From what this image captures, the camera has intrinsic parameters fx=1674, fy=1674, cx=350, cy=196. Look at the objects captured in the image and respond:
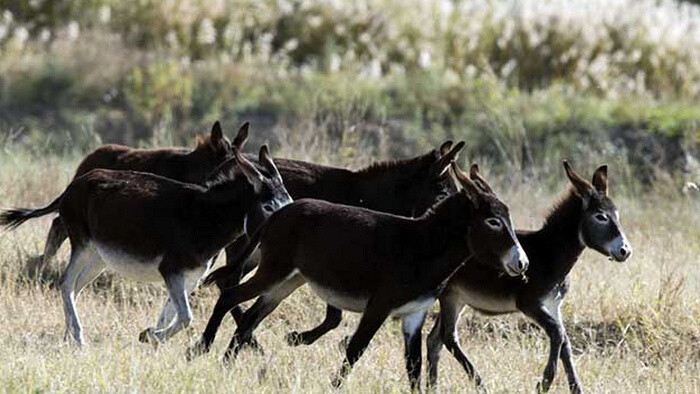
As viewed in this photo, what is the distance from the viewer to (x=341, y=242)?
10.4 meters

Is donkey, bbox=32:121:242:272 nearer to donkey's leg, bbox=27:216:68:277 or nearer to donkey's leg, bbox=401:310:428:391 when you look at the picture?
donkey's leg, bbox=27:216:68:277

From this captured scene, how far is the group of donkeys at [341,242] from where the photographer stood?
406 inches

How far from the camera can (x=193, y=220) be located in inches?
450

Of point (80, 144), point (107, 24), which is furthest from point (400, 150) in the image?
point (107, 24)

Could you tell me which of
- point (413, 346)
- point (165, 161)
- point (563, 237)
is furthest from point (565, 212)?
point (165, 161)

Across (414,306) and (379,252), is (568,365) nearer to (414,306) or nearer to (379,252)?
(414,306)

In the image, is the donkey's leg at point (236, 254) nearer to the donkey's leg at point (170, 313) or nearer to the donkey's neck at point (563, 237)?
the donkey's leg at point (170, 313)

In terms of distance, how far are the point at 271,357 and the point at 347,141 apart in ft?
21.2

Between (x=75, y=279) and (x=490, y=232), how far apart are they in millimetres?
3318

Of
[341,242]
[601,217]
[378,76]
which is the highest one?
[341,242]

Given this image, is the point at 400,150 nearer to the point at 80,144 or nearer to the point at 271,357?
the point at 80,144

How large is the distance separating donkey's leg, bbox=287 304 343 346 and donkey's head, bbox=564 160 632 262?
1795 mm

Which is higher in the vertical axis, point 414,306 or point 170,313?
point 414,306

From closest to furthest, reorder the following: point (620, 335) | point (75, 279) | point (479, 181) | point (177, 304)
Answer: point (479, 181)
point (177, 304)
point (75, 279)
point (620, 335)
